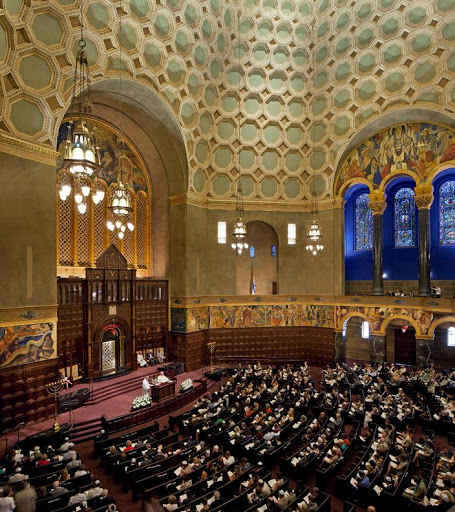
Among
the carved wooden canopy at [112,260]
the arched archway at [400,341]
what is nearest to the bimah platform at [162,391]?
the carved wooden canopy at [112,260]

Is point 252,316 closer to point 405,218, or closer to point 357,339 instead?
point 357,339

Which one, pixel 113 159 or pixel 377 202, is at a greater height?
pixel 113 159

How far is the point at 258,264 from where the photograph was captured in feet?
88.2

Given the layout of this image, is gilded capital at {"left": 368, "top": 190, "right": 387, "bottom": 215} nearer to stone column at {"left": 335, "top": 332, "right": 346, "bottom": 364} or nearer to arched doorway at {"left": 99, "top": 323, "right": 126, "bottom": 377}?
stone column at {"left": 335, "top": 332, "right": 346, "bottom": 364}

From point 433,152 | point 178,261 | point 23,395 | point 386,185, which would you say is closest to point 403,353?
point 386,185

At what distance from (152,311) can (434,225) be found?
18894mm

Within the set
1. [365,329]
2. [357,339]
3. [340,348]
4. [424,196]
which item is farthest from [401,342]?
[424,196]

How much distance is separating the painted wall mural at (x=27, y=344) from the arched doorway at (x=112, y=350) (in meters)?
4.91

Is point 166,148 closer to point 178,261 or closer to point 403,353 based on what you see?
point 178,261

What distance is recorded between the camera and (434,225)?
23047 mm

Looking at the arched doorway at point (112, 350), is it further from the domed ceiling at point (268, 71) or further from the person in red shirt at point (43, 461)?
the domed ceiling at point (268, 71)

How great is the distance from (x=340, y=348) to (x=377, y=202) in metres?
9.98

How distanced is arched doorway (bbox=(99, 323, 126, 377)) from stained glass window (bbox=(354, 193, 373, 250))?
17502 mm

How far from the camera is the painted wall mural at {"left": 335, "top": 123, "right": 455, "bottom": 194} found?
21266mm
